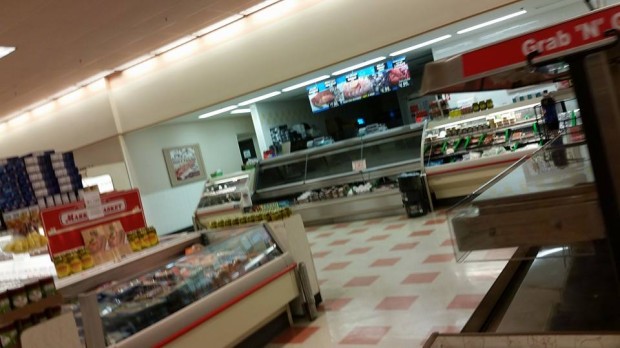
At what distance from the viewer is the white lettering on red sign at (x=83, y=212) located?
4.11 metres

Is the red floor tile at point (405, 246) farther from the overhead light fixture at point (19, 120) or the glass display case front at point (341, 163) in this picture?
the overhead light fixture at point (19, 120)

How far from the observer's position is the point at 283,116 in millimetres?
13250

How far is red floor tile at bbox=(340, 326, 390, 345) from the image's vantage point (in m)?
3.76

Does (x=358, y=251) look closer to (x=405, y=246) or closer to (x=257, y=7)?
(x=405, y=246)

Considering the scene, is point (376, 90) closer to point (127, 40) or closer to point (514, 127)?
point (514, 127)

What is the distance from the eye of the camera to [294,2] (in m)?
7.72

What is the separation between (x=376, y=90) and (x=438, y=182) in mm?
2550

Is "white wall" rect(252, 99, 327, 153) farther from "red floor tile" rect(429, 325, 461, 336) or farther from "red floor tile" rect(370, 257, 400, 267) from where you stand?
"red floor tile" rect(429, 325, 461, 336)

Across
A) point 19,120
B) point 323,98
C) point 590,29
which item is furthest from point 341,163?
point 19,120

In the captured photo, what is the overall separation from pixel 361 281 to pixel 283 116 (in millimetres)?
8527

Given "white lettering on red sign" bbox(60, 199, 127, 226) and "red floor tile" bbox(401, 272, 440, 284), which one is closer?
"white lettering on red sign" bbox(60, 199, 127, 226)

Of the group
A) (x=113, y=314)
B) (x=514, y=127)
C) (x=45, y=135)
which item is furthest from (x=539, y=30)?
(x=45, y=135)

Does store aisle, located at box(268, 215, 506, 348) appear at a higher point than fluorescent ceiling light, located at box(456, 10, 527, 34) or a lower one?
lower

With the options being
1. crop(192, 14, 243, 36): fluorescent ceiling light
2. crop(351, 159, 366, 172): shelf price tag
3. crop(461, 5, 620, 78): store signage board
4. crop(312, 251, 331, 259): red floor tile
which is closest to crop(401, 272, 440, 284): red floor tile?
crop(312, 251, 331, 259): red floor tile
